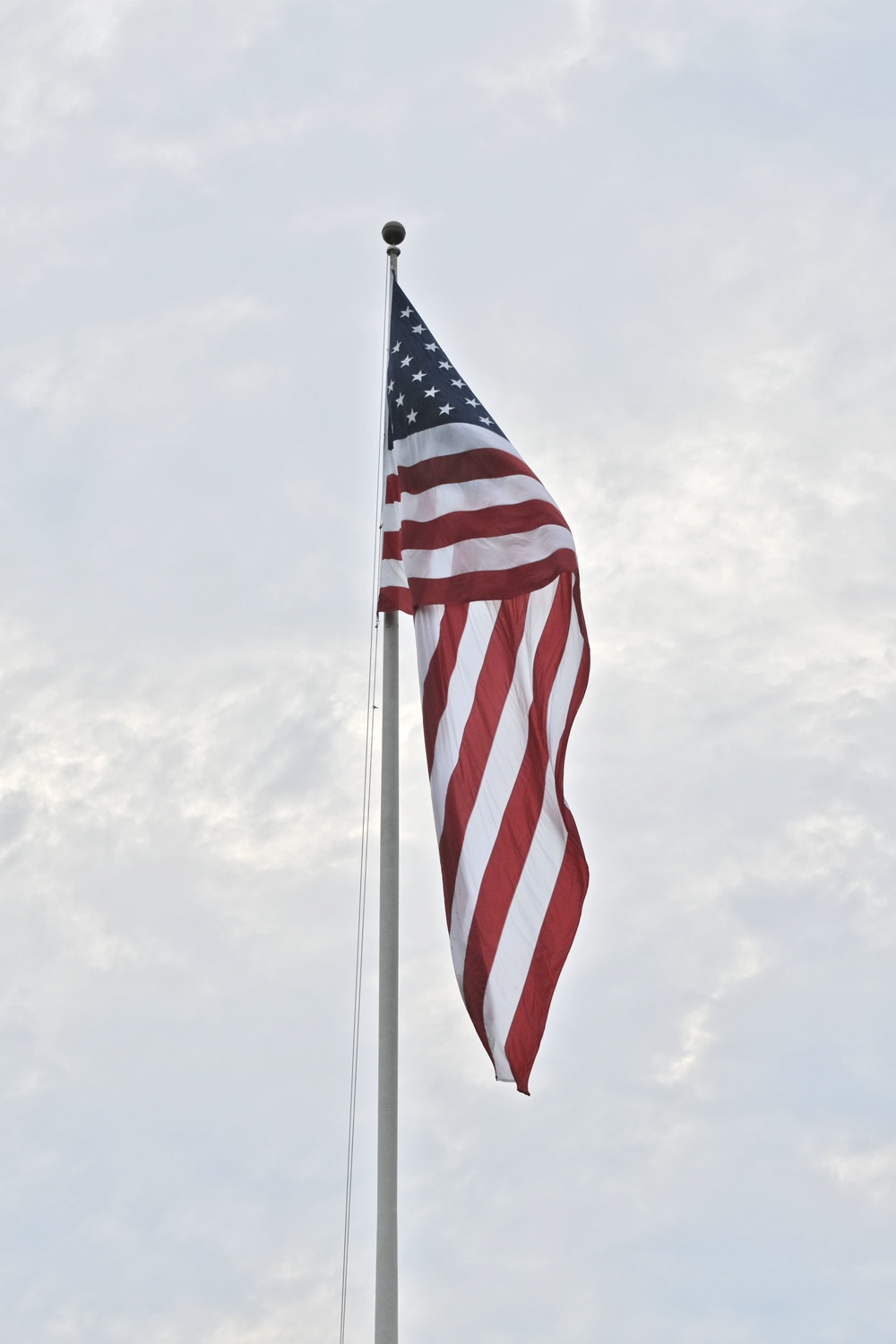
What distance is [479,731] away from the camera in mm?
15203

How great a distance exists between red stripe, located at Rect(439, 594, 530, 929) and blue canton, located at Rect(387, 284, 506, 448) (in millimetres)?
1865

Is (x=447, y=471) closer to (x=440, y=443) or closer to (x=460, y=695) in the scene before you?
(x=440, y=443)

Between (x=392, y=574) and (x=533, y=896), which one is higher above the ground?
(x=392, y=574)

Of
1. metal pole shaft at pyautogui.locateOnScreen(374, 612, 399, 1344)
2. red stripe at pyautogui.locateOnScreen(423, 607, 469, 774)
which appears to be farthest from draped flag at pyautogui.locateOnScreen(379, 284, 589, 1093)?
metal pole shaft at pyautogui.locateOnScreen(374, 612, 399, 1344)

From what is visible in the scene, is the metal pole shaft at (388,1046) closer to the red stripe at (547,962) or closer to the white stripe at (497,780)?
the white stripe at (497,780)

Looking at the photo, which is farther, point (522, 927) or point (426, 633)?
point (426, 633)

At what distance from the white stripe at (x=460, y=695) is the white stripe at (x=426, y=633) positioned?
0.24 metres

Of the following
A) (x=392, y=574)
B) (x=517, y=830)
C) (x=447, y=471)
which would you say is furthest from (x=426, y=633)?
(x=517, y=830)

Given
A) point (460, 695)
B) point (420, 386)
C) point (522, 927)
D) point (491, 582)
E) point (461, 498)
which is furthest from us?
point (420, 386)

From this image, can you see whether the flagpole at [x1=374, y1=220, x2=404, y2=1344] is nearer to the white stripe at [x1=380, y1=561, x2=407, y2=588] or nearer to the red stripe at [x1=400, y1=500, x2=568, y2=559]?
the white stripe at [x1=380, y1=561, x2=407, y2=588]

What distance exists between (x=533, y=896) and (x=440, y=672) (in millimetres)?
Answer: 2107

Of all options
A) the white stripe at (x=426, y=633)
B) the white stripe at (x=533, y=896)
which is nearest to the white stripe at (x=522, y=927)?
the white stripe at (x=533, y=896)

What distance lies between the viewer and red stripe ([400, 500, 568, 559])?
15797 mm

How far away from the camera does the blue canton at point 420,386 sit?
1623 centimetres
